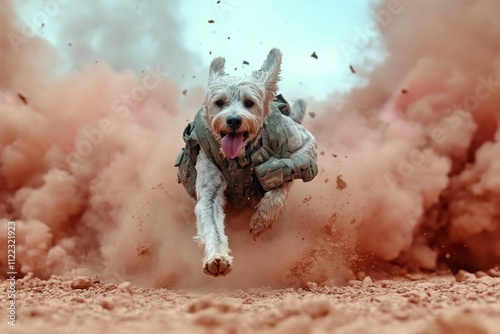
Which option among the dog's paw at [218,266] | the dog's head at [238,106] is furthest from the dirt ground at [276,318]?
the dog's head at [238,106]

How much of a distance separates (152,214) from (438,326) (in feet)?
23.1

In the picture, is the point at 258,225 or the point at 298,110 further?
the point at 298,110

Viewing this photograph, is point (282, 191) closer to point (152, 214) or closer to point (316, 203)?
point (316, 203)

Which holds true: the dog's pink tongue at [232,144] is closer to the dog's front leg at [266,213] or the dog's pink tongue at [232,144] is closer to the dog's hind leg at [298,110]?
the dog's front leg at [266,213]

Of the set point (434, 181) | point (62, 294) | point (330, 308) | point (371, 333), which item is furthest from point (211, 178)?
point (434, 181)

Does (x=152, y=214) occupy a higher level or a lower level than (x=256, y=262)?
higher

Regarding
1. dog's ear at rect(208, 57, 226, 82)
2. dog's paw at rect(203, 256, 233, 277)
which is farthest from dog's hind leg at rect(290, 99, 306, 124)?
dog's paw at rect(203, 256, 233, 277)

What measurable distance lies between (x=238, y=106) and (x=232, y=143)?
0.45m

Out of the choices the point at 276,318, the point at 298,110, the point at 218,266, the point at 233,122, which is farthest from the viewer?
the point at 298,110

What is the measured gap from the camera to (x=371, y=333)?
3.52 meters

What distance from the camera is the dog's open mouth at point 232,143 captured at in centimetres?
702

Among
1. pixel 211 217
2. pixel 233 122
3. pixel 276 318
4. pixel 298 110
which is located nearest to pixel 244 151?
pixel 233 122

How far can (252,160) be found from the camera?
743 cm

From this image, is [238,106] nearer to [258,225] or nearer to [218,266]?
[258,225]
